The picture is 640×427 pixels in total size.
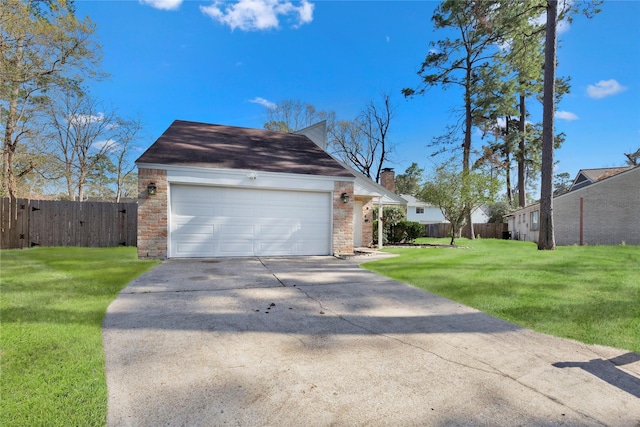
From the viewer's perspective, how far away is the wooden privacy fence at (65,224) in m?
10.2

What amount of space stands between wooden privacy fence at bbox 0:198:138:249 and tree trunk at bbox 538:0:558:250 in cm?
1534

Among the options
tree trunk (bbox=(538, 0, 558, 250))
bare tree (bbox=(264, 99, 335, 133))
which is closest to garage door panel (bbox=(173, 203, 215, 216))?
tree trunk (bbox=(538, 0, 558, 250))

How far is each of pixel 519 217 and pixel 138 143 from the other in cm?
3102

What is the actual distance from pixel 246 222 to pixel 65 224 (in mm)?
7538

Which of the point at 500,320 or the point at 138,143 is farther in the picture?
the point at 138,143

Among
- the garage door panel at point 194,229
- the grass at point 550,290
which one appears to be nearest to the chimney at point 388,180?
the grass at point 550,290

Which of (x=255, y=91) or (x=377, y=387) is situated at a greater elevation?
(x=255, y=91)

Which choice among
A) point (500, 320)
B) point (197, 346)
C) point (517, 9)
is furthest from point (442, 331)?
point (517, 9)

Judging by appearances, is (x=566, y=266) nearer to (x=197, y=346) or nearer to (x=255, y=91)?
(x=197, y=346)

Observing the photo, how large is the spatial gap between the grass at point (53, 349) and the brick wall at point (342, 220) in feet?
20.0

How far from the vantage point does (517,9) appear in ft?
39.5

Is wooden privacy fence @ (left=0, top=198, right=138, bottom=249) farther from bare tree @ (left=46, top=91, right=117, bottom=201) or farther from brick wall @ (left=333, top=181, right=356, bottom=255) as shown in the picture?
bare tree @ (left=46, top=91, right=117, bottom=201)

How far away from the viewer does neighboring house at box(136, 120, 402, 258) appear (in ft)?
27.6

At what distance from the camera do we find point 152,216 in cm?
834
